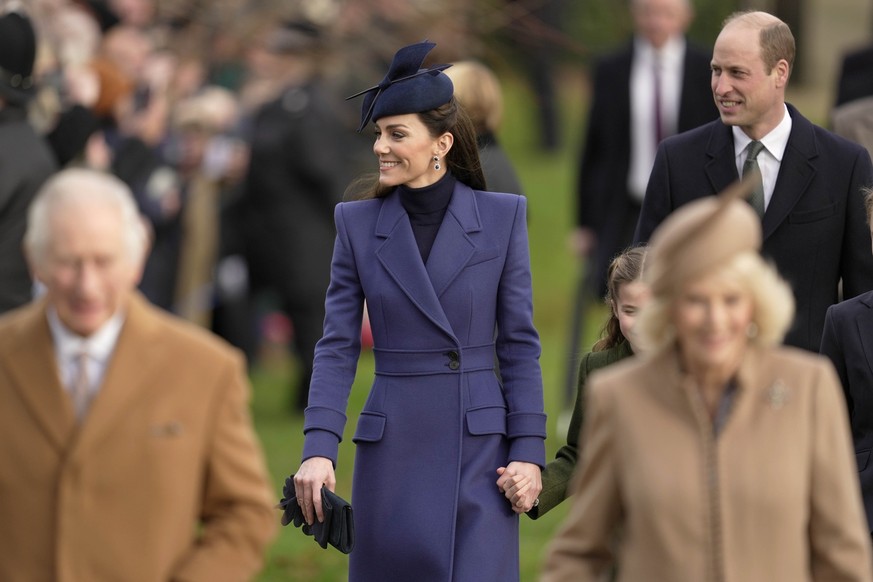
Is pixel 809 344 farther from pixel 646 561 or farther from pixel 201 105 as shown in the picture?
pixel 201 105

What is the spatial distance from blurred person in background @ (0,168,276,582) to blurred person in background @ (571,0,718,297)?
604 centimetres

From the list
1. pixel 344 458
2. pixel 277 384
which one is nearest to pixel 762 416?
pixel 344 458

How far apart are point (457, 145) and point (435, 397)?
2.66 feet

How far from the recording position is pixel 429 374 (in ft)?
19.8

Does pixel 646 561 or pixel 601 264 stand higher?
pixel 601 264

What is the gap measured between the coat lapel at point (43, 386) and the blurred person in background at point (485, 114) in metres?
3.32

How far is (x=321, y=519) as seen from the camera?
18.9 ft

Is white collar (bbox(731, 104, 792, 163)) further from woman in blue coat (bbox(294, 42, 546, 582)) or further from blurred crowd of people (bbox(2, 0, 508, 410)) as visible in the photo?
blurred crowd of people (bbox(2, 0, 508, 410))

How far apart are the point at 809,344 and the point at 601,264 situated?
378cm

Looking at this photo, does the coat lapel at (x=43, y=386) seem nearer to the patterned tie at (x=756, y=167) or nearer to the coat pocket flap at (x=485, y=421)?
the coat pocket flap at (x=485, y=421)

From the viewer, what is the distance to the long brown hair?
19.9 feet

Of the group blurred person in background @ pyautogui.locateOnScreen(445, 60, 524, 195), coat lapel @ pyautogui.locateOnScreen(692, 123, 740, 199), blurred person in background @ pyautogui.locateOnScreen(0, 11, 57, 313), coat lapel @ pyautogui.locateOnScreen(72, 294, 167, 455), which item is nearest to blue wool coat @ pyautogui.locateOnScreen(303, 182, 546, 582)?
coat lapel @ pyautogui.locateOnScreen(692, 123, 740, 199)

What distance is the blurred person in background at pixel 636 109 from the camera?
10.4 m

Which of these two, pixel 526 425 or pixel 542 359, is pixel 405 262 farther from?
pixel 542 359
